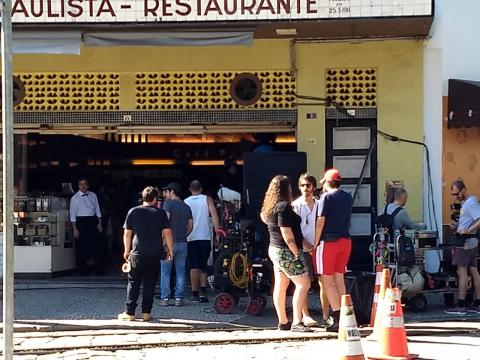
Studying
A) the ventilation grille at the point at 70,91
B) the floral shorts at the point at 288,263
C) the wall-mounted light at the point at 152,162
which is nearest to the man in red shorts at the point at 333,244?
the floral shorts at the point at 288,263

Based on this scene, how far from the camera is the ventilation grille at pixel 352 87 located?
555 inches

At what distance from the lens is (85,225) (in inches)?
589

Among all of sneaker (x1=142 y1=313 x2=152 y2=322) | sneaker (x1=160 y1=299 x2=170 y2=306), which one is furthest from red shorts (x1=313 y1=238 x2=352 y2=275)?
sneaker (x1=160 y1=299 x2=170 y2=306)

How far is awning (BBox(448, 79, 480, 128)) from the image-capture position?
13195 mm

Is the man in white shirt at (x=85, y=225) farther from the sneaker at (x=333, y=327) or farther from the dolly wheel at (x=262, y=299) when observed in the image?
the sneaker at (x=333, y=327)

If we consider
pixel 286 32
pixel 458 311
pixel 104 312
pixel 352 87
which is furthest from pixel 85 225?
pixel 458 311

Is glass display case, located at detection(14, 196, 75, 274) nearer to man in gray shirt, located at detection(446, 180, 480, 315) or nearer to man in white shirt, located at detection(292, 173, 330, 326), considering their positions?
man in white shirt, located at detection(292, 173, 330, 326)

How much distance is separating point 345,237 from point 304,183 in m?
0.84

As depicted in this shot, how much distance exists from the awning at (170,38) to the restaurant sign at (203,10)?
0.24 meters

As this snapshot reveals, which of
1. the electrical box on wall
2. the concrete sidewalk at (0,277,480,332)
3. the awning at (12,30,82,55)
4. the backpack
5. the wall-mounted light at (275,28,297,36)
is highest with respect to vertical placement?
the wall-mounted light at (275,28,297,36)

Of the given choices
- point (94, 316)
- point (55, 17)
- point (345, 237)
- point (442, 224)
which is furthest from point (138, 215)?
point (442, 224)

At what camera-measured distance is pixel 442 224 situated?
13781mm

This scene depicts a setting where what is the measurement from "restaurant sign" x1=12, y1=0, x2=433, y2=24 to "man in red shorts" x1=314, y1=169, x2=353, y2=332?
10.6 ft

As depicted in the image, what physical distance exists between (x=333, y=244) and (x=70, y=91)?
6.35 metres
